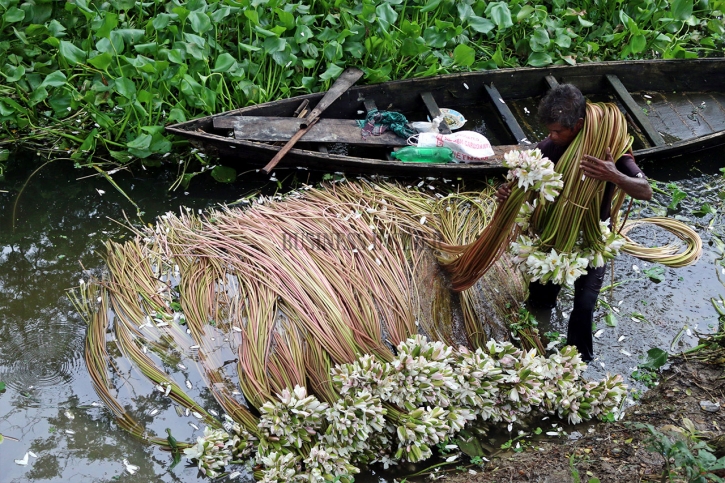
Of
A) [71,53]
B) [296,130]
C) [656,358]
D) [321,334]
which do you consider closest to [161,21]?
[71,53]

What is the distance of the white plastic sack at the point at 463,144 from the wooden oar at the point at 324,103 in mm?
780

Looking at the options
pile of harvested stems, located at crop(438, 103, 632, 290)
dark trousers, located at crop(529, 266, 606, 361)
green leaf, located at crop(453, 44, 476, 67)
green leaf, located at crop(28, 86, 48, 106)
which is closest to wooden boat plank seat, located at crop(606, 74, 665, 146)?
green leaf, located at crop(453, 44, 476, 67)

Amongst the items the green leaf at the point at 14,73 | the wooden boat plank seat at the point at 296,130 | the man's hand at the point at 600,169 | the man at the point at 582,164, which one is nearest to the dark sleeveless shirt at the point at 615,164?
the man at the point at 582,164

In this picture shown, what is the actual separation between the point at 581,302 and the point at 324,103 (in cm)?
266

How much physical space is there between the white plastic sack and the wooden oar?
2.56 feet

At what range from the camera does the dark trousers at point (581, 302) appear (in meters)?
3.94

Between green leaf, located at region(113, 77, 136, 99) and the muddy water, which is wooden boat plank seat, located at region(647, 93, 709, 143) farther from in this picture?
green leaf, located at region(113, 77, 136, 99)

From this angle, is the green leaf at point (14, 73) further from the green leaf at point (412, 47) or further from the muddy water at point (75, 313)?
the green leaf at point (412, 47)

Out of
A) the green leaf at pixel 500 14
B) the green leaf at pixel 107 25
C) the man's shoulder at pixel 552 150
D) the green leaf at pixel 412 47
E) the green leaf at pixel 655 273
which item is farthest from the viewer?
the green leaf at pixel 500 14

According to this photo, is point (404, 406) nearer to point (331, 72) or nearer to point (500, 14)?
point (331, 72)

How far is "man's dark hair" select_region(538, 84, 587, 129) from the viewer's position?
3469mm

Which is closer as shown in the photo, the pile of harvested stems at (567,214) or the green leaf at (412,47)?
the pile of harvested stems at (567,214)

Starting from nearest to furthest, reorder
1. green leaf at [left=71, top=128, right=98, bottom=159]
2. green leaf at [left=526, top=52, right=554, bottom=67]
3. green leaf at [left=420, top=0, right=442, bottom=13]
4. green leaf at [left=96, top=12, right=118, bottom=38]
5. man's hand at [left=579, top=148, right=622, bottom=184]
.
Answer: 1. man's hand at [left=579, top=148, right=622, bottom=184]
2. green leaf at [left=96, top=12, right=118, bottom=38]
3. green leaf at [left=71, top=128, right=98, bottom=159]
4. green leaf at [left=420, top=0, right=442, bottom=13]
5. green leaf at [left=526, top=52, right=554, bottom=67]

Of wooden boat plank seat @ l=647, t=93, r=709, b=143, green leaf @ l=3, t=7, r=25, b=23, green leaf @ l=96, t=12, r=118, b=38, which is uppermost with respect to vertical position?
green leaf @ l=3, t=7, r=25, b=23
